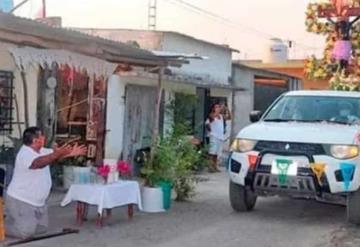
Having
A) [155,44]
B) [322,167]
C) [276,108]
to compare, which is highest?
[155,44]

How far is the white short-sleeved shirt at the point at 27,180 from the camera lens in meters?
8.53

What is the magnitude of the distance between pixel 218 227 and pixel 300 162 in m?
1.44

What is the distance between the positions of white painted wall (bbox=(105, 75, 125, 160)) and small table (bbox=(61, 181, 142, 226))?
5.39 metres

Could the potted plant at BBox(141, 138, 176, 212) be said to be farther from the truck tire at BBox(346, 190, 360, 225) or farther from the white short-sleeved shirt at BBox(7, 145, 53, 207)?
the truck tire at BBox(346, 190, 360, 225)

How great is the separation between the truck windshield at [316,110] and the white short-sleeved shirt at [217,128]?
20.9 feet

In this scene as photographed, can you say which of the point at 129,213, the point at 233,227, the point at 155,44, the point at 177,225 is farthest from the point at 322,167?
the point at 155,44

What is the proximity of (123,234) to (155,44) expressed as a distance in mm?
9380

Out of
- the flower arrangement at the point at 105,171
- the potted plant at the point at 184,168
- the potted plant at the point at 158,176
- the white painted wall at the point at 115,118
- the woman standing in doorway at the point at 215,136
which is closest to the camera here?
the flower arrangement at the point at 105,171

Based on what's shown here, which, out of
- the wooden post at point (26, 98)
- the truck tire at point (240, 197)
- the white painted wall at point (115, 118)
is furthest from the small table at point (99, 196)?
the white painted wall at point (115, 118)

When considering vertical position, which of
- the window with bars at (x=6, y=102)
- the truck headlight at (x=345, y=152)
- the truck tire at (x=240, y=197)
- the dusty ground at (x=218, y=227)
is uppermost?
the window with bars at (x=6, y=102)

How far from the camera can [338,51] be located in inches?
802

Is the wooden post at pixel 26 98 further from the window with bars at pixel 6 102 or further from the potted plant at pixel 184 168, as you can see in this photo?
the potted plant at pixel 184 168

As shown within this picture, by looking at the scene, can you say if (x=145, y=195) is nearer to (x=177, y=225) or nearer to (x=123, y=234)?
(x=177, y=225)

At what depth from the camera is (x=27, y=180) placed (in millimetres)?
8594
